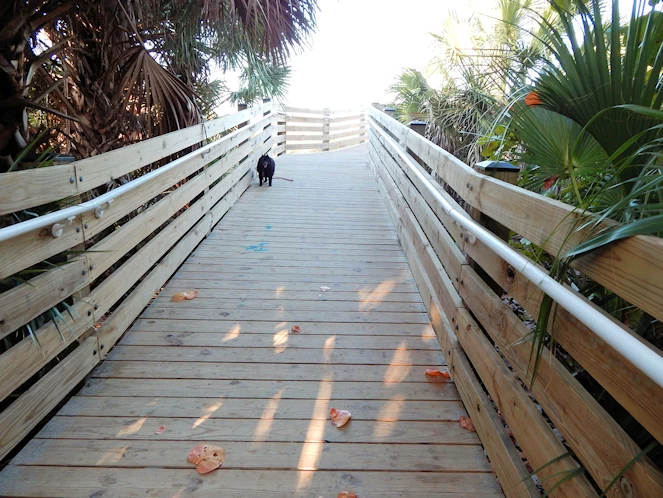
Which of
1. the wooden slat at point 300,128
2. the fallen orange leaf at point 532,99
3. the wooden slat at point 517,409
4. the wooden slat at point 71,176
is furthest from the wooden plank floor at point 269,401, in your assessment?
the wooden slat at point 300,128

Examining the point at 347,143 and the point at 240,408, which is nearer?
the point at 240,408

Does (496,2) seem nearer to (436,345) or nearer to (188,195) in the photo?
(188,195)

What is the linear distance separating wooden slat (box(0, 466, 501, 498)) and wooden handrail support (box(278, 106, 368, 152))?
34.5 feet

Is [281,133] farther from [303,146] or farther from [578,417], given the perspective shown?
[578,417]

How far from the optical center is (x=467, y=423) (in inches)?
83.7

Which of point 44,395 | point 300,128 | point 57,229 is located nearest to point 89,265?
point 57,229

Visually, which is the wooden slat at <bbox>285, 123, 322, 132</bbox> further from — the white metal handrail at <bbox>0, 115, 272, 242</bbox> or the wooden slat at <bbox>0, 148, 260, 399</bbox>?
the white metal handrail at <bbox>0, 115, 272, 242</bbox>

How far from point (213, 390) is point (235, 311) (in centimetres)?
89

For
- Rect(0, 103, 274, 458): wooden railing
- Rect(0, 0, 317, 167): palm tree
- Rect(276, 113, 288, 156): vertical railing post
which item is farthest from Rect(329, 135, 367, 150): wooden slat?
Rect(0, 103, 274, 458): wooden railing

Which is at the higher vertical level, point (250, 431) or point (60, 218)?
point (60, 218)

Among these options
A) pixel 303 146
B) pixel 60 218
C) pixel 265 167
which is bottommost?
pixel 303 146

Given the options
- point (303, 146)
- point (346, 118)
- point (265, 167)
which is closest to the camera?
point (265, 167)

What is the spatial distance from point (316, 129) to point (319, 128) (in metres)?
0.13

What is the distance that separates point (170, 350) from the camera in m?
2.69
